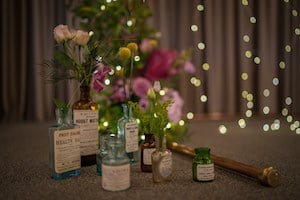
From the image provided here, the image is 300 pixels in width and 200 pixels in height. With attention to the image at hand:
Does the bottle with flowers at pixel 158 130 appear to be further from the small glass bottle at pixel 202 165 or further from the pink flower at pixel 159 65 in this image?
the pink flower at pixel 159 65

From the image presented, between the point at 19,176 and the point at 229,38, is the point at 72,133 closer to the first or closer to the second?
the point at 19,176

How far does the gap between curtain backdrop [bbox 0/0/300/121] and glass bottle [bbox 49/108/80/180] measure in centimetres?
171

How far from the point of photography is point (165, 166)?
3.24 ft

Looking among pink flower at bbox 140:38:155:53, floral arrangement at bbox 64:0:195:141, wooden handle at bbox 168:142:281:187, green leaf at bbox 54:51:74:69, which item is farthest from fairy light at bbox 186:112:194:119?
green leaf at bbox 54:51:74:69

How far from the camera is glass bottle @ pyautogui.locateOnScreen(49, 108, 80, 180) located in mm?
992

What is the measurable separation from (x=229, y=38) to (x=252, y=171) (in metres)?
2.00

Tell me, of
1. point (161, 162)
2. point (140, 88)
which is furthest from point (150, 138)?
point (140, 88)

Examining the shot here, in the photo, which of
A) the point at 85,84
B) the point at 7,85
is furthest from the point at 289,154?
the point at 7,85

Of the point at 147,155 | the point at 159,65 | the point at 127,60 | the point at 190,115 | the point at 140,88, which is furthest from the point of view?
the point at 190,115

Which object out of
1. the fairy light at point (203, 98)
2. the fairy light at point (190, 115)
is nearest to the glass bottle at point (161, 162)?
the fairy light at point (190, 115)

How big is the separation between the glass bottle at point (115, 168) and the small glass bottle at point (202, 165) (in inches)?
7.8

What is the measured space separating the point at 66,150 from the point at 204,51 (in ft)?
6.63

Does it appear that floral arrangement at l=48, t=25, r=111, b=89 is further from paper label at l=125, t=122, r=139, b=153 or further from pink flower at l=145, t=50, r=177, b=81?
pink flower at l=145, t=50, r=177, b=81

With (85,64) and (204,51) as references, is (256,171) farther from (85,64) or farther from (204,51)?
(204,51)
